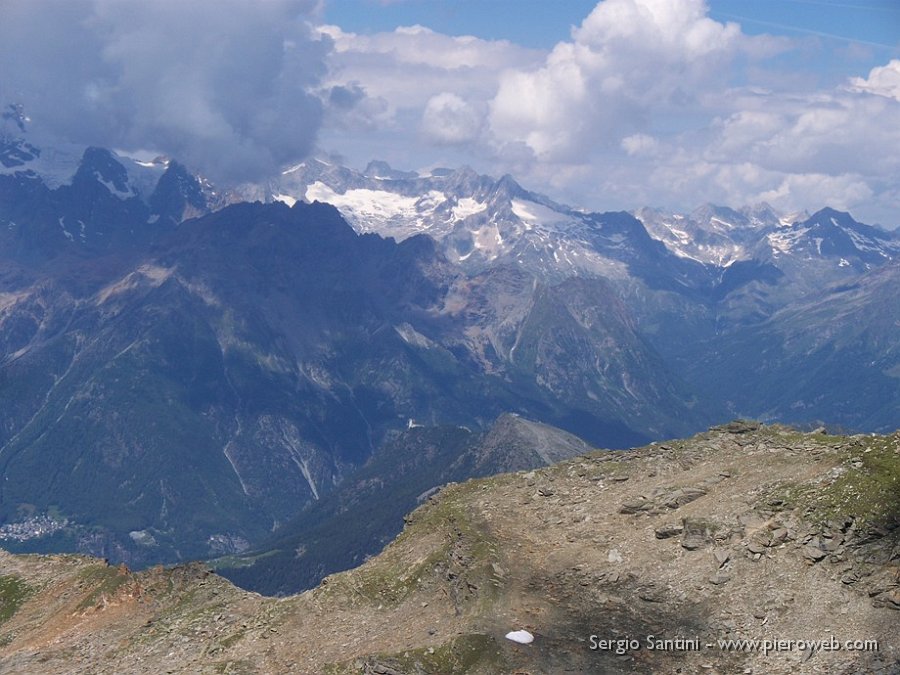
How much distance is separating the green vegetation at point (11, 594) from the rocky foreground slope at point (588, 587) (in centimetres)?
416

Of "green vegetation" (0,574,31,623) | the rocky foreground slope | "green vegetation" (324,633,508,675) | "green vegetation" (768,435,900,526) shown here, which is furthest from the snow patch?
"green vegetation" (0,574,31,623)

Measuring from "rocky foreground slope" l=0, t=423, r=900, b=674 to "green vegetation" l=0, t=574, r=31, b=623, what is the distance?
4.16 metres

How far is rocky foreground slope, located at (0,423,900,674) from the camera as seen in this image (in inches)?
2640

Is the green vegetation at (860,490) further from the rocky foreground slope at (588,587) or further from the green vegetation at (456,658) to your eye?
the green vegetation at (456,658)

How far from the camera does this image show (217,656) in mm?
80062

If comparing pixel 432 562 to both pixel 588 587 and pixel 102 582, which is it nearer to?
pixel 588 587

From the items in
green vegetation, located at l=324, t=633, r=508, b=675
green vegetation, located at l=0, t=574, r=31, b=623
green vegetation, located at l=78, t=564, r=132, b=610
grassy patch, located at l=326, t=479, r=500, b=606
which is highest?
grassy patch, located at l=326, t=479, r=500, b=606

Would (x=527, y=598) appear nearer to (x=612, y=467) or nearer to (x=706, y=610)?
(x=706, y=610)

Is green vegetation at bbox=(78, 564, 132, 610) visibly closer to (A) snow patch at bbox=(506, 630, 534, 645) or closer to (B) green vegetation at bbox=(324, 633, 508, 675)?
(B) green vegetation at bbox=(324, 633, 508, 675)

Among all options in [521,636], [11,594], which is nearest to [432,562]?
[521,636]

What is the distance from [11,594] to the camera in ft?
368

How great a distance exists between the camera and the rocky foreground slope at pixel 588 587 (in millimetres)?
67062

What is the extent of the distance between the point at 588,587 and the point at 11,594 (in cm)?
7599

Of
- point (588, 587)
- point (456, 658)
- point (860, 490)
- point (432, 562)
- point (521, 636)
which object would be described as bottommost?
point (456, 658)
